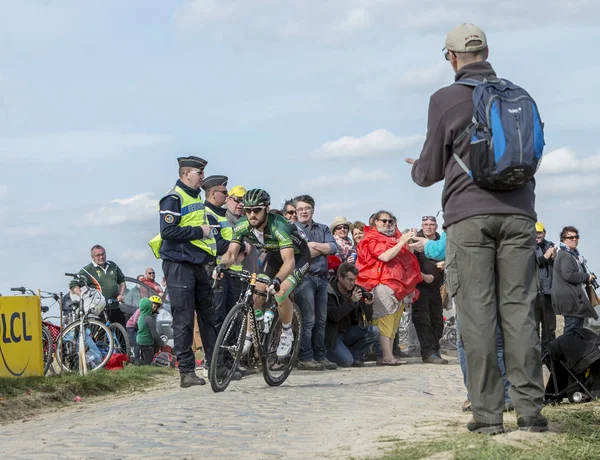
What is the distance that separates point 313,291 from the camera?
48.3ft

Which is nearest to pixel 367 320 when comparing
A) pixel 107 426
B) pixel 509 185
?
pixel 107 426

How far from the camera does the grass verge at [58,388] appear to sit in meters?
12.3

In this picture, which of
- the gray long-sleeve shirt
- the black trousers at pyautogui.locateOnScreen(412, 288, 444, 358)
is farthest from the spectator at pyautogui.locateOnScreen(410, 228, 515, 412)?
the black trousers at pyautogui.locateOnScreen(412, 288, 444, 358)

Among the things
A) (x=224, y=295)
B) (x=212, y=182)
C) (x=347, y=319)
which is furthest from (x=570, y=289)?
(x=212, y=182)

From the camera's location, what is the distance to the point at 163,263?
1205 cm

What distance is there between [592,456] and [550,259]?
12.1m

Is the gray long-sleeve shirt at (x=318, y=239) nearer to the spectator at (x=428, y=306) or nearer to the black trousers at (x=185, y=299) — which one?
the spectator at (x=428, y=306)

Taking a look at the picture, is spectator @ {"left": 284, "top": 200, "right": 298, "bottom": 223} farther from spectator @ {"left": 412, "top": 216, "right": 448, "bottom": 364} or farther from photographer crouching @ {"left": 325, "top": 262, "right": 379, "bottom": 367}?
spectator @ {"left": 412, "top": 216, "right": 448, "bottom": 364}

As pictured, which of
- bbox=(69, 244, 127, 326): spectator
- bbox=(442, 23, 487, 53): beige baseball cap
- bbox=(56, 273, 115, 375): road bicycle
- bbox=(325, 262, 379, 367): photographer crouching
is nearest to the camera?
bbox=(442, 23, 487, 53): beige baseball cap

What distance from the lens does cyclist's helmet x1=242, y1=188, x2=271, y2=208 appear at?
1128cm

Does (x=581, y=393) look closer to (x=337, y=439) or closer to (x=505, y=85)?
(x=337, y=439)

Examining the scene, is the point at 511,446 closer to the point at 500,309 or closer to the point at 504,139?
the point at 500,309

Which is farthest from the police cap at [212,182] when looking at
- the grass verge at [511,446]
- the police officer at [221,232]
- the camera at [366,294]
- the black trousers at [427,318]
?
the grass verge at [511,446]

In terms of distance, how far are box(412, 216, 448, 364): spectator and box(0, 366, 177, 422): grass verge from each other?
4.06 m
